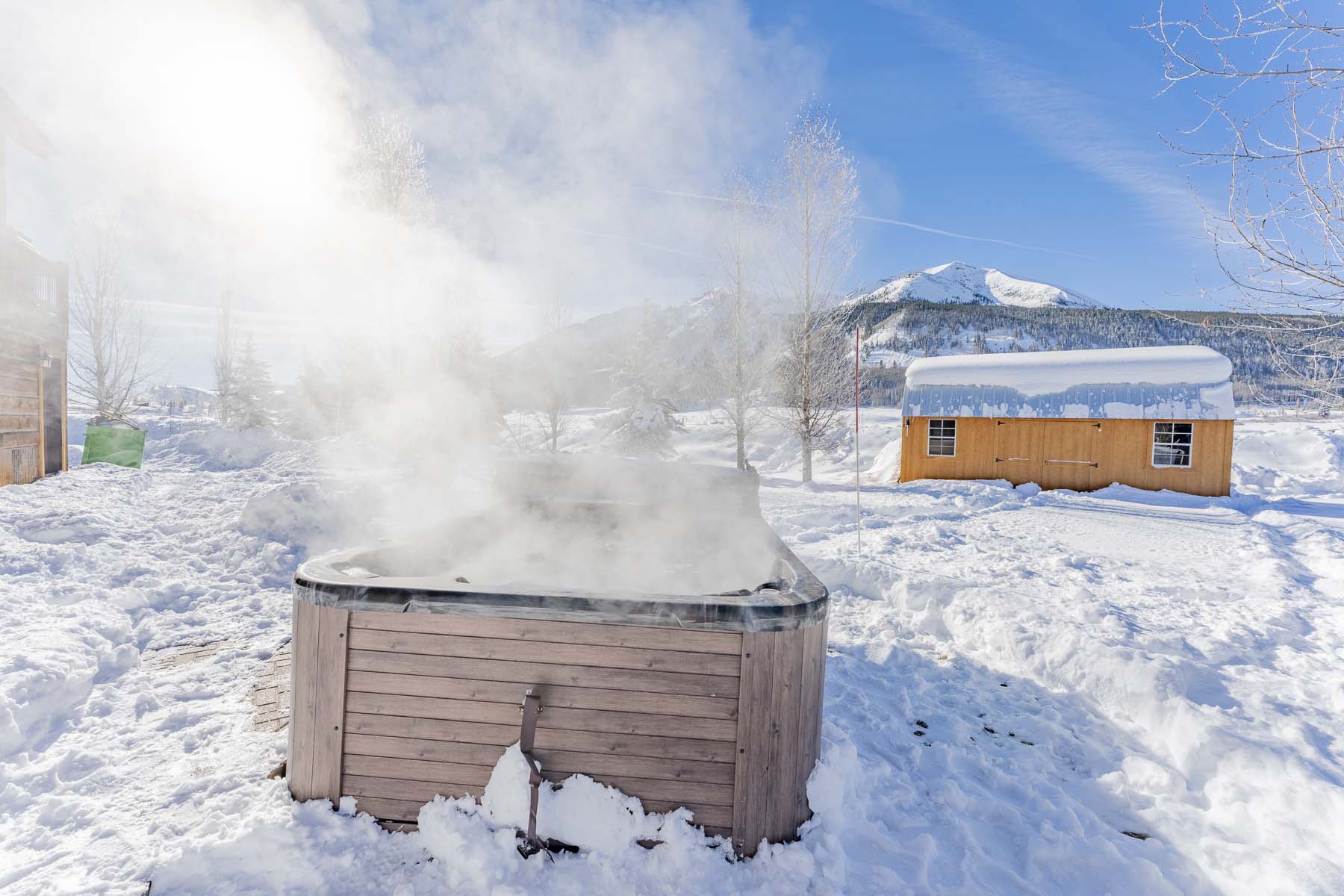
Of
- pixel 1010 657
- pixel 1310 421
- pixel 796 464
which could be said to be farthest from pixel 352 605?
pixel 1310 421

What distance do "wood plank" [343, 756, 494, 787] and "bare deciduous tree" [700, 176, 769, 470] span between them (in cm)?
1036

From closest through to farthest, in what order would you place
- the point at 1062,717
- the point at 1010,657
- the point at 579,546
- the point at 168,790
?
the point at 168,790 < the point at 1062,717 < the point at 1010,657 < the point at 579,546

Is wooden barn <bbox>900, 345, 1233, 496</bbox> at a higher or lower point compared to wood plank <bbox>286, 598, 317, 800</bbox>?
higher

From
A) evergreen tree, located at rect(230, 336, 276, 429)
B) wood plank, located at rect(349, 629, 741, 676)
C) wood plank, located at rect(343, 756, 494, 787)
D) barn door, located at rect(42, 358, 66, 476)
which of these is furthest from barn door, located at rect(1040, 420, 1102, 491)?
evergreen tree, located at rect(230, 336, 276, 429)

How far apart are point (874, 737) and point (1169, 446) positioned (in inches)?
464

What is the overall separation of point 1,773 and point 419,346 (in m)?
9.57

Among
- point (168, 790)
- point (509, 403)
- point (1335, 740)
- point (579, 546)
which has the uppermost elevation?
point (509, 403)

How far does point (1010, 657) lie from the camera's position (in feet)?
12.5

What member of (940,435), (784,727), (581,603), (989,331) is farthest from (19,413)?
(989,331)

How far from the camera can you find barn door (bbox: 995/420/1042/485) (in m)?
11.6

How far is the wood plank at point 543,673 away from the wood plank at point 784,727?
0.55ft

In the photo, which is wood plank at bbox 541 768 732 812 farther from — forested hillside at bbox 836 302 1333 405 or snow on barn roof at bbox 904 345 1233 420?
forested hillside at bbox 836 302 1333 405

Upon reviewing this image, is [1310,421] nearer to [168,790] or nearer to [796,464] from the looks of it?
[796,464]

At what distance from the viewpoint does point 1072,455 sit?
11.4 m
